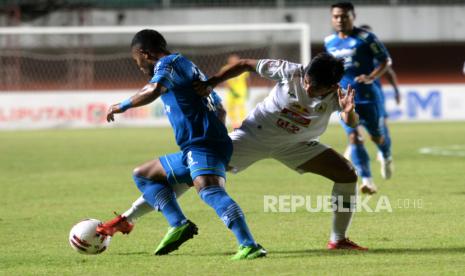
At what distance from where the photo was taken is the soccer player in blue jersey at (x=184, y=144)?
23.5ft

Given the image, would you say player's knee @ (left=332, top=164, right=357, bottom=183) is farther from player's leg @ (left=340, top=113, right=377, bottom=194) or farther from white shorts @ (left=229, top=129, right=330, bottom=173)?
player's leg @ (left=340, top=113, right=377, bottom=194)

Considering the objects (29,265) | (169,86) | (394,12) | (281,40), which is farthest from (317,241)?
(394,12)

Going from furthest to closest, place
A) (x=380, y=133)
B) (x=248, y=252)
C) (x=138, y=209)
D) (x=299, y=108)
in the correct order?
(x=380, y=133), (x=138, y=209), (x=299, y=108), (x=248, y=252)

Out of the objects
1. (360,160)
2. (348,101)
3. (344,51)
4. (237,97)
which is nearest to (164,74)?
(348,101)

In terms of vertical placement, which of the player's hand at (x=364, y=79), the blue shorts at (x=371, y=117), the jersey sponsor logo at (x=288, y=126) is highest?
the jersey sponsor logo at (x=288, y=126)

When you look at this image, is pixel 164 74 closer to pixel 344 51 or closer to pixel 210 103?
pixel 210 103

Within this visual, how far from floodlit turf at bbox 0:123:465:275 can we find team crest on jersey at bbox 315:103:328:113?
41.9 inches

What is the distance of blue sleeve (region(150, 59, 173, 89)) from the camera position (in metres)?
7.28

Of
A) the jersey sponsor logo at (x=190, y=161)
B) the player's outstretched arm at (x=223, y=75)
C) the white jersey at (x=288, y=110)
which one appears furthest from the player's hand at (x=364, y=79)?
the jersey sponsor logo at (x=190, y=161)

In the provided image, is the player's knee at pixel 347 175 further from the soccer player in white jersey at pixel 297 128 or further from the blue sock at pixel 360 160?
the blue sock at pixel 360 160

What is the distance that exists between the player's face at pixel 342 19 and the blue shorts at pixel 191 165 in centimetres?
514

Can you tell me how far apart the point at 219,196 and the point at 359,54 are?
19.5ft

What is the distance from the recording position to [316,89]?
726 centimetres

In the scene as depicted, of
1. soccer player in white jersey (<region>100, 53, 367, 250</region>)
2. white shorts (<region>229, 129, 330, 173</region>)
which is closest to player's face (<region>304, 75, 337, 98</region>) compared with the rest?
soccer player in white jersey (<region>100, 53, 367, 250</region>)
